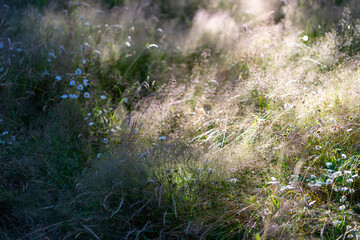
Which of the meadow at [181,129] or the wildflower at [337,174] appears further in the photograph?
the meadow at [181,129]

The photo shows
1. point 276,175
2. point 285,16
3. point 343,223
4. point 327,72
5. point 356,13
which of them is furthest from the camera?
point 285,16

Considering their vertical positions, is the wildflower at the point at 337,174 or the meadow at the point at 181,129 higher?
the wildflower at the point at 337,174

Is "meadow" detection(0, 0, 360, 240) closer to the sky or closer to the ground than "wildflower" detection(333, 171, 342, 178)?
closer to the ground

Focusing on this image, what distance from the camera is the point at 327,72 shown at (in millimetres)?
3051

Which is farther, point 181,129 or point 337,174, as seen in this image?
point 181,129

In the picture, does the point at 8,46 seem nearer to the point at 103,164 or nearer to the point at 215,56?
the point at 103,164

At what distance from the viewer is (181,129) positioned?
2.96 metres

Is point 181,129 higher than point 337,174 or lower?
lower

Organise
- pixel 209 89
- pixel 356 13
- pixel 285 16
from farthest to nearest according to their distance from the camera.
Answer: pixel 285 16, pixel 356 13, pixel 209 89

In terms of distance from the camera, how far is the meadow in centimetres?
216

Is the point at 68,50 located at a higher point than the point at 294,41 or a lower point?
lower

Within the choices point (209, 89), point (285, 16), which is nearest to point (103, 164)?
point (209, 89)

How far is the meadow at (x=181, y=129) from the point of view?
2162mm

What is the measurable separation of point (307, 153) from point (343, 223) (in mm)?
578
